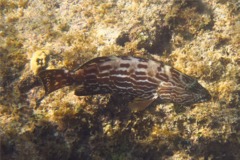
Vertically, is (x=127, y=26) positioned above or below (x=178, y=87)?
above

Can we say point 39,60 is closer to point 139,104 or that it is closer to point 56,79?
point 56,79

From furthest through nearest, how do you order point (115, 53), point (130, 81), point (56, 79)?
point (115, 53)
point (130, 81)
point (56, 79)

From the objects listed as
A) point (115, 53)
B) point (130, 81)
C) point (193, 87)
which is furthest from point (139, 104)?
point (115, 53)

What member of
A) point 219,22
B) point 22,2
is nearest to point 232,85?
point 219,22

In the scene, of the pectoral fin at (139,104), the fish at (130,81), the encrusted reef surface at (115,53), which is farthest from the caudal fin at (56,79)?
the pectoral fin at (139,104)

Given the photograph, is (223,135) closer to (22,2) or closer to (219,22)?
(219,22)

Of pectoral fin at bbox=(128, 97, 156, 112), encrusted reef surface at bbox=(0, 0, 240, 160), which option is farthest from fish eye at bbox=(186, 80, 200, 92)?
pectoral fin at bbox=(128, 97, 156, 112)

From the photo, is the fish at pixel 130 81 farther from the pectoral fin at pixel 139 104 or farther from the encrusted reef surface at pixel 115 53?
the encrusted reef surface at pixel 115 53
